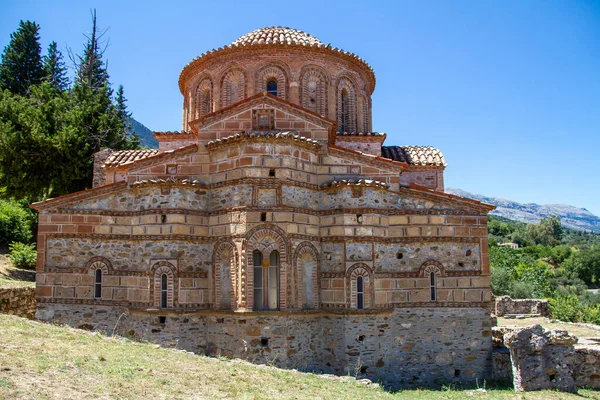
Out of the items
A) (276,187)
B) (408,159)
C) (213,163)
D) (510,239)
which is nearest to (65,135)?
(213,163)

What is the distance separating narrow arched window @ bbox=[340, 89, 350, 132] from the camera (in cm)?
1859

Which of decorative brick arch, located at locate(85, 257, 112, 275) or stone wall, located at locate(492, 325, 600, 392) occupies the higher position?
decorative brick arch, located at locate(85, 257, 112, 275)

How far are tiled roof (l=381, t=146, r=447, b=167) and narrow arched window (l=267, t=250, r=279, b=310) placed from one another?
6.30m

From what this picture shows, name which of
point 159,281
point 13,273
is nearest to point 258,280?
point 159,281

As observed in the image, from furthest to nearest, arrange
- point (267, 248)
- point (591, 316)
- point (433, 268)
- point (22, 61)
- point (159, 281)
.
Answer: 1. point (22, 61)
2. point (591, 316)
3. point (433, 268)
4. point (159, 281)
5. point (267, 248)

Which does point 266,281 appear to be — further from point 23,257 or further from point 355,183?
point 23,257

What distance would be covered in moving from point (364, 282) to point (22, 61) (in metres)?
30.9

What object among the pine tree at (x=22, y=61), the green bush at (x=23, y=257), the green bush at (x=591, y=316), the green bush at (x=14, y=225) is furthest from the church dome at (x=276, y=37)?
the pine tree at (x=22, y=61)

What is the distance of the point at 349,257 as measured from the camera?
→ 1400 cm

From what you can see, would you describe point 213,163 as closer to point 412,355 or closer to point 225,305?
point 225,305

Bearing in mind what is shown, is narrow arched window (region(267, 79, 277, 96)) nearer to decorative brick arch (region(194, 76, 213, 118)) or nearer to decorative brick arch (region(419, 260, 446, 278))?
decorative brick arch (region(194, 76, 213, 118))

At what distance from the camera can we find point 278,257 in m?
13.7

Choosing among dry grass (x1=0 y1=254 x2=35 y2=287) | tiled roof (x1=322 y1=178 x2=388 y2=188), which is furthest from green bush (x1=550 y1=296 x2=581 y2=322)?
dry grass (x1=0 y1=254 x2=35 y2=287)

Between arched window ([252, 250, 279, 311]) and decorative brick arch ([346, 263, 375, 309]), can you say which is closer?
arched window ([252, 250, 279, 311])
